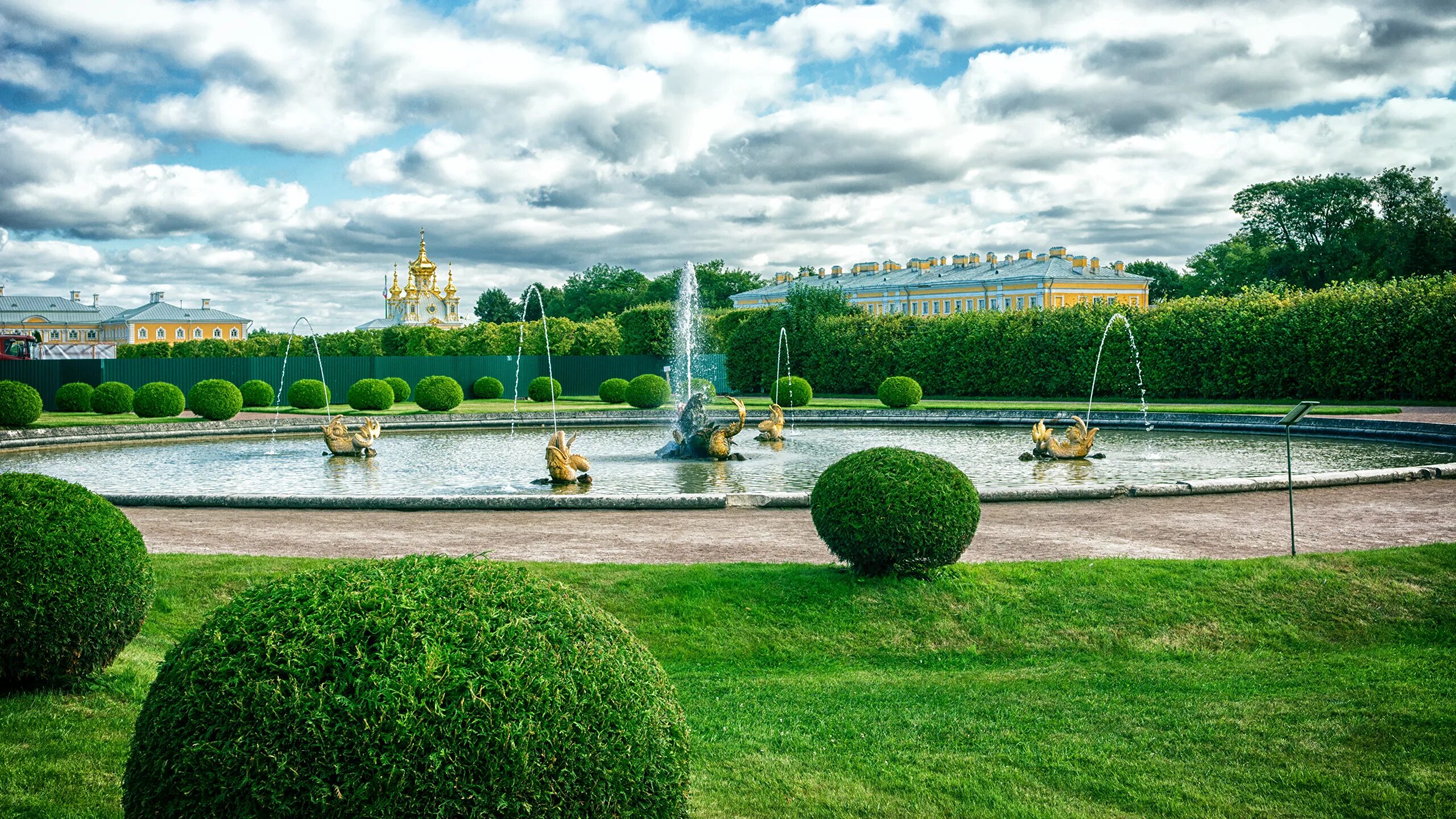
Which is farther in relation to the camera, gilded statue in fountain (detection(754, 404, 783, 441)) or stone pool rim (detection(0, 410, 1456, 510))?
gilded statue in fountain (detection(754, 404, 783, 441))

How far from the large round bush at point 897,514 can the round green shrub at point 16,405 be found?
88.4 feet

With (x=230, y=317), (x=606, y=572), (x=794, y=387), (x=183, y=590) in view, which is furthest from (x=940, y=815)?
(x=230, y=317)

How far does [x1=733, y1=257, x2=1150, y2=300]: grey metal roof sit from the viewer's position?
297ft

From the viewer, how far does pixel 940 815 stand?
441 centimetres

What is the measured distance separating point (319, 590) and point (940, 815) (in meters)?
2.90

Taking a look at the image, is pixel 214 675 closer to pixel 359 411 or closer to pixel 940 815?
pixel 940 815

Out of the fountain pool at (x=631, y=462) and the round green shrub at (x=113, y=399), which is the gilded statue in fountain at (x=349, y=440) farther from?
the round green shrub at (x=113, y=399)

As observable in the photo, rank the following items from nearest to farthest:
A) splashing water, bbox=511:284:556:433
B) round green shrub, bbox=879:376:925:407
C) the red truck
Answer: splashing water, bbox=511:284:556:433
round green shrub, bbox=879:376:925:407
the red truck

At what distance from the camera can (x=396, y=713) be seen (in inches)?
100

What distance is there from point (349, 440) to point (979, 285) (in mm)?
79238

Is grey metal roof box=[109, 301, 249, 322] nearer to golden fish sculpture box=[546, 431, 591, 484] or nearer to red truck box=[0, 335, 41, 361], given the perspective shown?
red truck box=[0, 335, 41, 361]

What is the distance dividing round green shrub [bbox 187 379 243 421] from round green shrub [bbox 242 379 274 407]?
549 centimetres

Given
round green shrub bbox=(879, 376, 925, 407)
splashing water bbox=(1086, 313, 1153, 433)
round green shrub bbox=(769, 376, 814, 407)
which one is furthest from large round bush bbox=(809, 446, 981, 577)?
splashing water bbox=(1086, 313, 1153, 433)

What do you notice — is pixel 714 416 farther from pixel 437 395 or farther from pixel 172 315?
pixel 172 315
